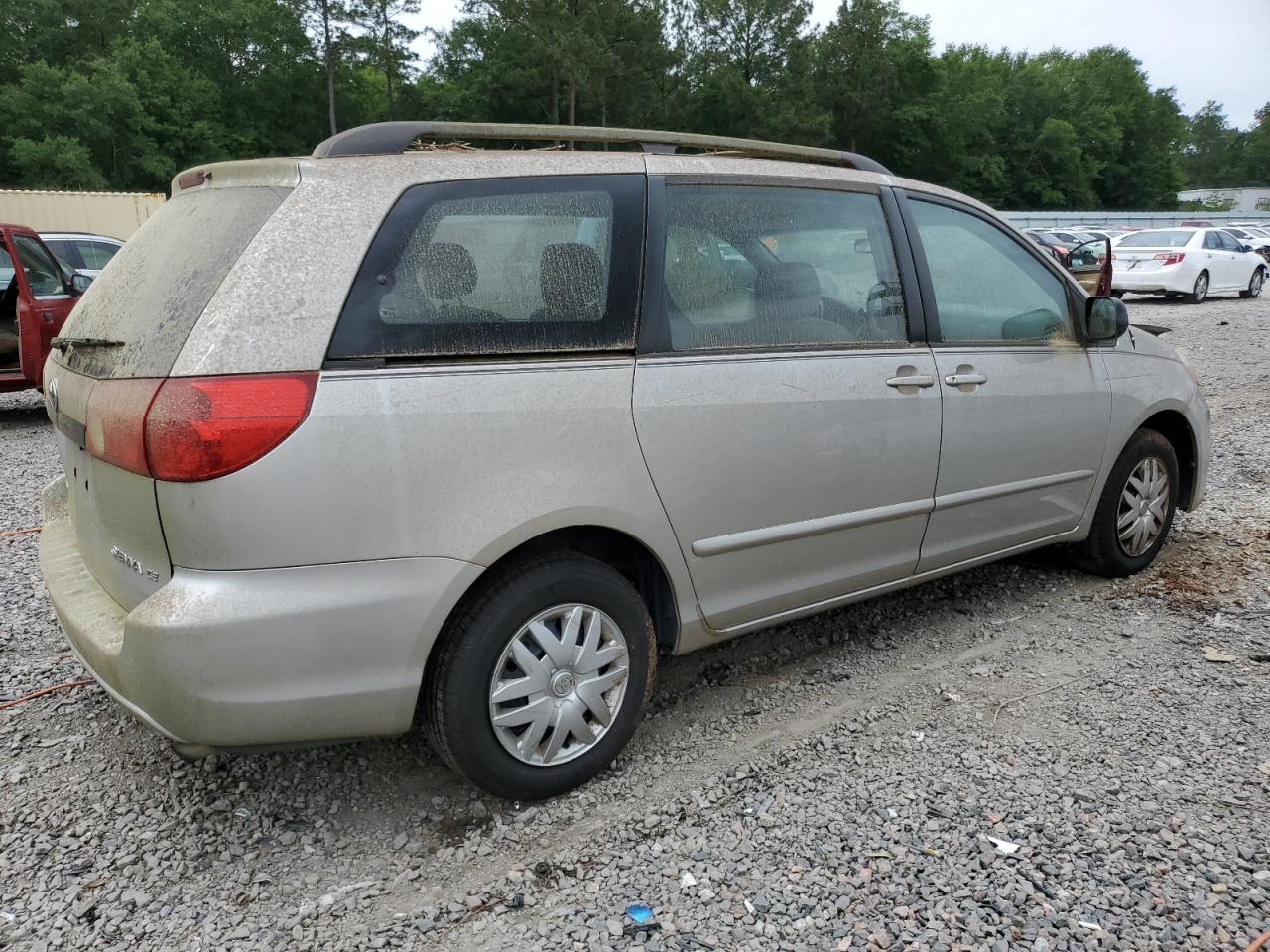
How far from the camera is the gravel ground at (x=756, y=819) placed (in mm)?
2408

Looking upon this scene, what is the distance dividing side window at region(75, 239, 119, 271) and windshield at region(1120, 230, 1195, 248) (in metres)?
18.7

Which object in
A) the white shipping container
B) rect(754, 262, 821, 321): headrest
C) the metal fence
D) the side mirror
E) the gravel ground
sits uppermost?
the metal fence

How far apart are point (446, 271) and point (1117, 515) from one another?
3.35 meters

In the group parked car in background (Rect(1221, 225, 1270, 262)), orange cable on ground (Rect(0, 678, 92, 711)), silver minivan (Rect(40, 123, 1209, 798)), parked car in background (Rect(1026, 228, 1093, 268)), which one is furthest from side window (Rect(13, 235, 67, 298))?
parked car in background (Rect(1221, 225, 1270, 262))

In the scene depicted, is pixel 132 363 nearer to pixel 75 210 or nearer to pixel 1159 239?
pixel 1159 239

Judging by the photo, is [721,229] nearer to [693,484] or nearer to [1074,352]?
[693,484]

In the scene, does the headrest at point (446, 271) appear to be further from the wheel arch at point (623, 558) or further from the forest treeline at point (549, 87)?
the forest treeline at point (549, 87)

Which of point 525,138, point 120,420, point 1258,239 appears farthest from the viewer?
point 1258,239

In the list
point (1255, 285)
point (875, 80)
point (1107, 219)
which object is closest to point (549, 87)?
point (875, 80)

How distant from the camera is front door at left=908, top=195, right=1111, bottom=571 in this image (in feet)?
12.1

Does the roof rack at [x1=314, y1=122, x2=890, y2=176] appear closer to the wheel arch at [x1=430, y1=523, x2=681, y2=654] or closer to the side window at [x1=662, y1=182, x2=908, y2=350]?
the side window at [x1=662, y1=182, x2=908, y2=350]

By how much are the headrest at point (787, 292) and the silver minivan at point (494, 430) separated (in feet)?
0.04

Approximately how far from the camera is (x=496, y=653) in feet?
8.64

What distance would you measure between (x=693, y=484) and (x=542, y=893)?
118cm
